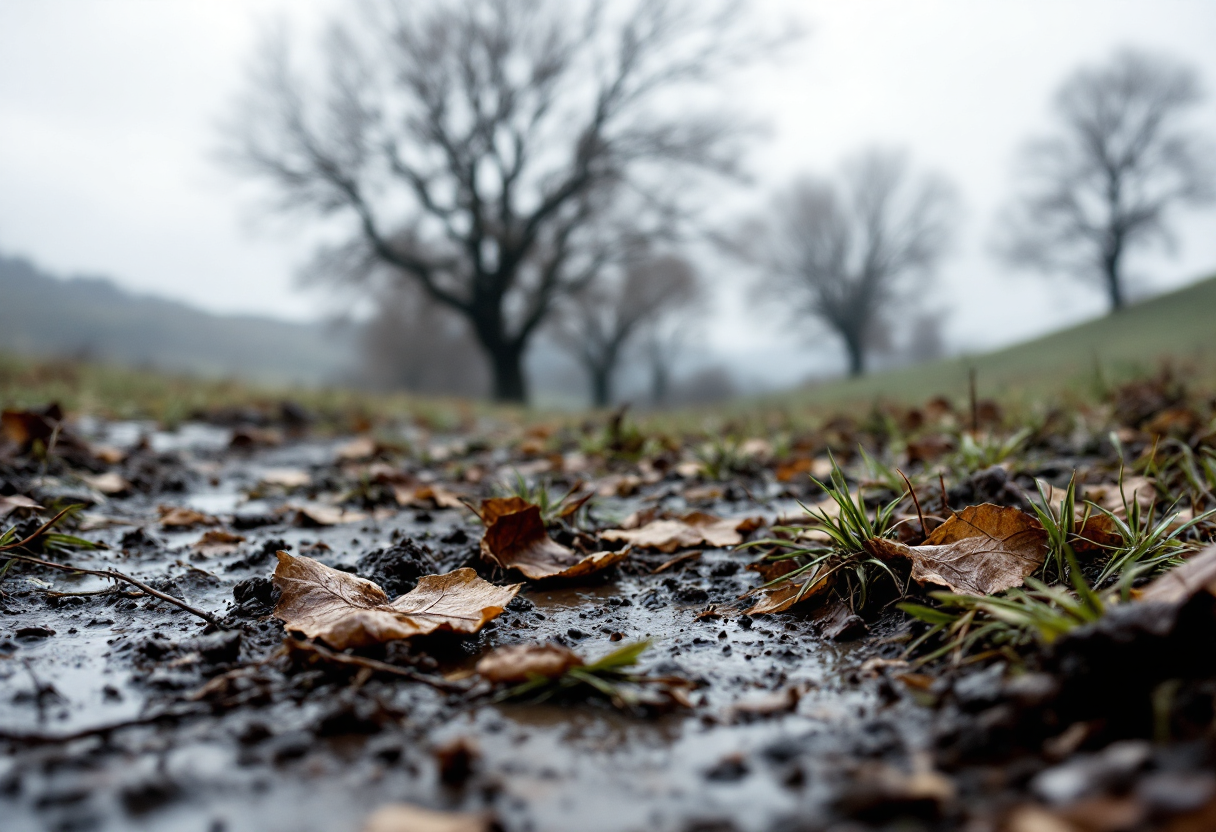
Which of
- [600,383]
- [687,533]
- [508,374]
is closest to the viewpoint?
[687,533]

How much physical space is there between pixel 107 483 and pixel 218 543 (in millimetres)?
954

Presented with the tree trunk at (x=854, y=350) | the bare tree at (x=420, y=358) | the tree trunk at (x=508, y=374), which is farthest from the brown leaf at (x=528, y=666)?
the bare tree at (x=420, y=358)

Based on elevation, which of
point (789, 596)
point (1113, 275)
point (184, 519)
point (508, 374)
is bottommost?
point (789, 596)

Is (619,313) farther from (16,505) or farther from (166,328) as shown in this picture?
(166,328)

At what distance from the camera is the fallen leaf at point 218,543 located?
182 centimetres

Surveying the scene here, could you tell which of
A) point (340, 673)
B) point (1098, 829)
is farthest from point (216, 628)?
point (1098, 829)

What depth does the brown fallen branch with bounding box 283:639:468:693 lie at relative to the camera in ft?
3.14

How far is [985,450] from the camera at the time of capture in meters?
2.26

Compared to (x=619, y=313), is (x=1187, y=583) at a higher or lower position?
lower

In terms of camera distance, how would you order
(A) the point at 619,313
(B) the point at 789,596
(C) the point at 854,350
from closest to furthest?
(B) the point at 789,596, (A) the point at 619,313, (C) the point at 854,350

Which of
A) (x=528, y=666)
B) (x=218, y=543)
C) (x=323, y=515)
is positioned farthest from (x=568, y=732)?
(x=323, y=515)

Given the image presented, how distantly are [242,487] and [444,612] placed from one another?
2029 millimetres

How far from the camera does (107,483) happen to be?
2484 mm

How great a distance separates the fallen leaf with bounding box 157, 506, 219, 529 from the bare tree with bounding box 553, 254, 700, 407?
27.7 meters
